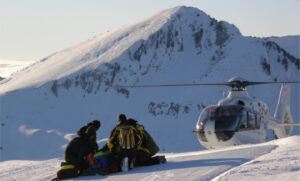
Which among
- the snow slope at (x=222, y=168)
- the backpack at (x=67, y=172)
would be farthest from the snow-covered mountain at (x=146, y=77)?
the backpack at (x=67, y=172)

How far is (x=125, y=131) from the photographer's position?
1494 cm

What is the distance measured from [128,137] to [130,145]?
0.20 meters

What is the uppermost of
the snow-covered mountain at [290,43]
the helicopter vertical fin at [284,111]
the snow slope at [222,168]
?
the snow-covered mountain at [290,43]

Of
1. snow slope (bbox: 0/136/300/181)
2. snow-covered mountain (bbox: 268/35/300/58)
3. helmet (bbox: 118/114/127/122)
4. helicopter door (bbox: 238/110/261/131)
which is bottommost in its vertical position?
snow slope (bbox: 0/136/300/181)

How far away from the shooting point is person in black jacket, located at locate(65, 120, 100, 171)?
14570 millimetres

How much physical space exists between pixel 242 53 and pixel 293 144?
10603cm

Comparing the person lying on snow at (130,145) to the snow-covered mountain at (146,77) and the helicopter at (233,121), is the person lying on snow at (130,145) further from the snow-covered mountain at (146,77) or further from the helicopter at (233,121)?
the snow-covered mountain at (146,77)

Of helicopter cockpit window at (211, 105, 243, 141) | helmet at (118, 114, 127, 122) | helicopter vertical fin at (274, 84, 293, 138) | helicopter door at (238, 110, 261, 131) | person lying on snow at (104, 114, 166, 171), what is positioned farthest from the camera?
helicopter vertical fin at (274, 84, 293, 138)

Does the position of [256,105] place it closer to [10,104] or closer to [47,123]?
[47,123]

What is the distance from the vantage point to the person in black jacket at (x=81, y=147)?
47.8 ft

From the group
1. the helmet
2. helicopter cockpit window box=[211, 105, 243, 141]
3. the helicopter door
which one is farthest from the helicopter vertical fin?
the helmet

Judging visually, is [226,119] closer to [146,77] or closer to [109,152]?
[109,152]

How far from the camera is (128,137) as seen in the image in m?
14.9

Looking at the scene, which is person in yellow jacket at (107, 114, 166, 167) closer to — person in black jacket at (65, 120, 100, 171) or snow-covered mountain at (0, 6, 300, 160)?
person in black jacket at (65, 120, 100, 171)
